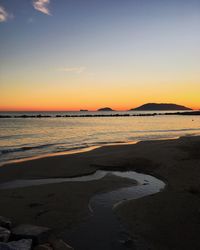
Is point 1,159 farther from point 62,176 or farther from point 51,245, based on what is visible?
point 51,245

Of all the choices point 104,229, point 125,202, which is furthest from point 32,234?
point 125,202

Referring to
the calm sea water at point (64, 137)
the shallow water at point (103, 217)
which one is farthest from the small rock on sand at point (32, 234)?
the calm sea water at point (64, 137)

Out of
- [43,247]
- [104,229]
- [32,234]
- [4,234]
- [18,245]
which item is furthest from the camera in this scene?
[104,229]

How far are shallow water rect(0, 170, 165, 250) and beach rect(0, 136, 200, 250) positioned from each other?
25 centimetres

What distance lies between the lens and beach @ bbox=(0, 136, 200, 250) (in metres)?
6.72

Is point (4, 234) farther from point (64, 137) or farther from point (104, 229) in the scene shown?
point (64, 137)

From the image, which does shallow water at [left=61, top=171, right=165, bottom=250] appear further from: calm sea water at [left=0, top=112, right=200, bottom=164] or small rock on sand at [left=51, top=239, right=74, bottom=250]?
calm sea water at [left=0, top=112, right=200, bottom=164]

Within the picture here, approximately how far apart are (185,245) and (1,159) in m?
14.0

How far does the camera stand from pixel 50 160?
54.7 feet

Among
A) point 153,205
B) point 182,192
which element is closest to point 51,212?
point 153,205

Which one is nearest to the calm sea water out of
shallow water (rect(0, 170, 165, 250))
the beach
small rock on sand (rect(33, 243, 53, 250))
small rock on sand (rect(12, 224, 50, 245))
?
the beach

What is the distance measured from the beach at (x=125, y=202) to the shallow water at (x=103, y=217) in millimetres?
247

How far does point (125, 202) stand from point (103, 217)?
4.77 ft

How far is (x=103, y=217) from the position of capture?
25.1 feet
